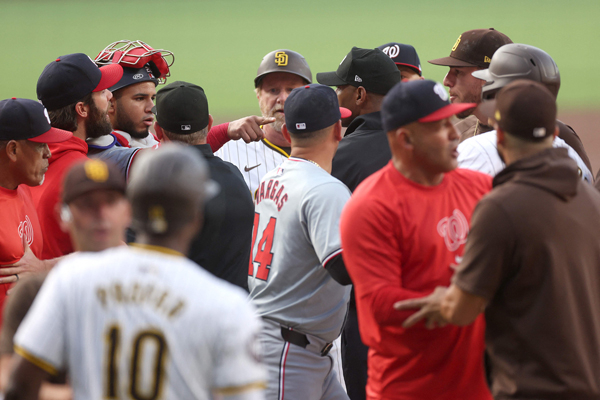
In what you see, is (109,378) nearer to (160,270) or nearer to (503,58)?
(160,270)

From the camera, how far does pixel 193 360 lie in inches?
62.3

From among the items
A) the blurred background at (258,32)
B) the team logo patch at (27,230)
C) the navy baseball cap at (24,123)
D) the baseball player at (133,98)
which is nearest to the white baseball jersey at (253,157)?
the baseball player at (133,98)

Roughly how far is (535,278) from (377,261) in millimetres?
520

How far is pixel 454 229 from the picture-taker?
2.31 m

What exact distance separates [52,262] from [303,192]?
1254mm

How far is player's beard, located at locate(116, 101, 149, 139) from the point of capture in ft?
15.4

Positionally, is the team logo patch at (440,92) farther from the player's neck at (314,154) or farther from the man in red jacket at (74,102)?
the man in red jacket at (74,102)

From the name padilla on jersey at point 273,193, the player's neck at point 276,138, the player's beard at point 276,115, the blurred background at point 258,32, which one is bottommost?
the blurred background at point 258,32

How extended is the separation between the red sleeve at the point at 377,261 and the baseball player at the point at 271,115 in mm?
2209

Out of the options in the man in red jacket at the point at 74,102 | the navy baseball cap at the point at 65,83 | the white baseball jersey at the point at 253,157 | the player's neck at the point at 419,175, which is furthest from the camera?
the white baseball jersey at the point at 253,157

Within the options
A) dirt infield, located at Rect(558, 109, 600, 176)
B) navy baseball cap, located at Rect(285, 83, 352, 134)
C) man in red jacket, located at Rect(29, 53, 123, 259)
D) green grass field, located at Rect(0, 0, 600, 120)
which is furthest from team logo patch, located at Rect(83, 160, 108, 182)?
green grass field, located at Rect(0, 0, 600, 120)

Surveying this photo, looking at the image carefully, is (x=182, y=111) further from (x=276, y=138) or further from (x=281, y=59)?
(x=281, y=59)

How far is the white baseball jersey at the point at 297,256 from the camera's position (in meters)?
2.98

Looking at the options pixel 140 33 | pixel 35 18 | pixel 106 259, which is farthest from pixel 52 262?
pixel 35 18
